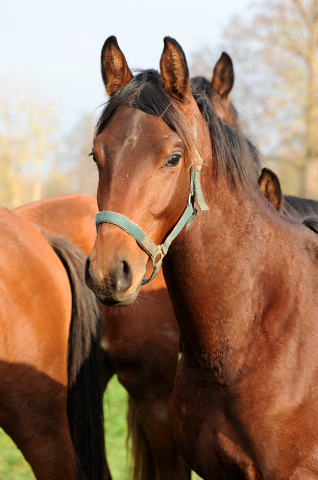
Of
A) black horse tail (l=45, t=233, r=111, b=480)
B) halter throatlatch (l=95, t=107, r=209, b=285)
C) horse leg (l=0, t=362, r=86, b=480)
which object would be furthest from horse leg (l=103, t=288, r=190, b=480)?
halter throatlatch (l=95, t=107, r=209, b=285)

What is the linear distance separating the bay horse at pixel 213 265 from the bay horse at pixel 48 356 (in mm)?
867

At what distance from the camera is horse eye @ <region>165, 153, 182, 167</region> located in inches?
70.3

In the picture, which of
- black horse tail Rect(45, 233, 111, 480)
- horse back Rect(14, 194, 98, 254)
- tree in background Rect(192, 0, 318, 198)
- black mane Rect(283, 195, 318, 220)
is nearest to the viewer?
black horse tail Rect(45, 233, 111, 480)

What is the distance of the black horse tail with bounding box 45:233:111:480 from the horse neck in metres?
1.17

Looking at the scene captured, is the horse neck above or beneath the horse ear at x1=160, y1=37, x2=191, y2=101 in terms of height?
beneath

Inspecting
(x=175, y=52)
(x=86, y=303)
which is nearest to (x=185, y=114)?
(x=175, y=52)

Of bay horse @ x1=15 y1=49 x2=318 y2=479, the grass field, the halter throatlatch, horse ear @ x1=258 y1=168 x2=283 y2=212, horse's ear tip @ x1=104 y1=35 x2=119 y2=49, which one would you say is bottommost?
the grass field

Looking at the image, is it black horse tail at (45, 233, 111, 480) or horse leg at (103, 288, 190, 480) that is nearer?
black horse tail at (45, 233, 111, 480)

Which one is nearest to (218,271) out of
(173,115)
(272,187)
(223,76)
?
(173,115)

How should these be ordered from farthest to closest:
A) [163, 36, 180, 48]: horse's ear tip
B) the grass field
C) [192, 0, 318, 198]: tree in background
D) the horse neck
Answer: [192, 0, 318, 198]: tree in background, the grass field, the horse neck, [163, 36, 180, 48]: horse's ear tip

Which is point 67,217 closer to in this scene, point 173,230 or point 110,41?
point 110,41

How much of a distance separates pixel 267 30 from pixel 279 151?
376 cm

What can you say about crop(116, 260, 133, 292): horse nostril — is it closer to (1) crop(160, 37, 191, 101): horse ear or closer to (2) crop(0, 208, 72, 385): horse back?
(1) crop(160, 37, 191, 101): horse ear

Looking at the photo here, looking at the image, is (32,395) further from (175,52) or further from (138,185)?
(175,52)
